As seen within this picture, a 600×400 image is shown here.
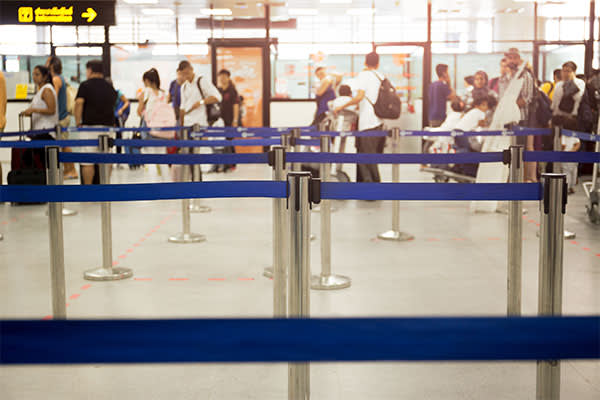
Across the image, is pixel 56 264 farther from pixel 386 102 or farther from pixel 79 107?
pixel 386 102

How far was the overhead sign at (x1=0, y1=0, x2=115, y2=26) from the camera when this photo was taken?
11.0 m

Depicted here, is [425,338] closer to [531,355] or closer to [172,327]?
[531,355]

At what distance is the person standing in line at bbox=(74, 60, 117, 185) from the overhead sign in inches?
68.4

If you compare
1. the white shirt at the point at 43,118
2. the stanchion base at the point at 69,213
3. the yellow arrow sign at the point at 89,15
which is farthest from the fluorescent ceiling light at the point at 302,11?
the stanchion base at the point at 69,213

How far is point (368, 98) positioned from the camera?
30.9 feet

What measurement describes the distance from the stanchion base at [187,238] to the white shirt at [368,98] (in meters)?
3.30

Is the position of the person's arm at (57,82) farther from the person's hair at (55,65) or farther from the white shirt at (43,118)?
the white shirt at (43,118)

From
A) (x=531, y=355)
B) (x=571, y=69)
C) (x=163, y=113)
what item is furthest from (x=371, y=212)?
(x=531, y=355)

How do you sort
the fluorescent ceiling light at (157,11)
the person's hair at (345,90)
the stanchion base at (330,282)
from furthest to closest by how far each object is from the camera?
the fluorescent ceiling light at (157,11) < the person's hair at (345,90) < the stanchion base at (330,282)

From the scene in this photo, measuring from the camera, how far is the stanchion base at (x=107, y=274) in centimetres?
526

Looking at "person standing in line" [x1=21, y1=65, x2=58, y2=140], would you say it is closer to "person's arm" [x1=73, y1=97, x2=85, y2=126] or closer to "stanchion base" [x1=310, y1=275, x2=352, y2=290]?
"person's arm" [x1=73, y1=97, x2=85, y2=126]

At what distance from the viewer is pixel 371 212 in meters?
8.70

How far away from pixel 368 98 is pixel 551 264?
6.80m

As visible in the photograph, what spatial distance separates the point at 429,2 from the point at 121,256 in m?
10.9
